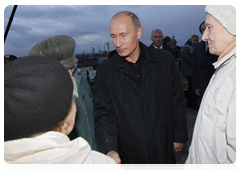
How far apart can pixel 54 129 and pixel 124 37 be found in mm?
1340

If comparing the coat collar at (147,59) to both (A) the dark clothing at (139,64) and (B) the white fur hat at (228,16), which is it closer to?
(A) the dark clothing at (139,64)

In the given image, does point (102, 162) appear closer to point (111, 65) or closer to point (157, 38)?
point (111, 65)

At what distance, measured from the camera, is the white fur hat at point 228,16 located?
114 centimetres

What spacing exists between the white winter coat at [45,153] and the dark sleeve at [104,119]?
2.81 feet

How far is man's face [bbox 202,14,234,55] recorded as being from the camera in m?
1.21

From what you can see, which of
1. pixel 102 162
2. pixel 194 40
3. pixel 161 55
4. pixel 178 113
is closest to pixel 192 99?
pixel 194 40

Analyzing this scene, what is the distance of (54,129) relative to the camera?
2.71 ft

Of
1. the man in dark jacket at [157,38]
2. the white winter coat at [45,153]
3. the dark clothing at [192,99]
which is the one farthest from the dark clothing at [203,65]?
the white winter coat at [45,153]

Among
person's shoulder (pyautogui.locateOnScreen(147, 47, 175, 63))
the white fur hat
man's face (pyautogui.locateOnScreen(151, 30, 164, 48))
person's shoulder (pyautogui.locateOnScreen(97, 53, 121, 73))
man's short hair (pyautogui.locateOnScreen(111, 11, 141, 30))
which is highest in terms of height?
man's face (pyautogui.locateOnScreen(151, 30, 164, 48))

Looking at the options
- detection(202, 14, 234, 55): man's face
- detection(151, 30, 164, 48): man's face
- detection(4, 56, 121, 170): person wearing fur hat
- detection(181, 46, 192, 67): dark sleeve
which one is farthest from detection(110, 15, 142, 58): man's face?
detection(181, 46, 192, 67): dark sleeve

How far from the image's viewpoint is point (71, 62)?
1901 millimetres

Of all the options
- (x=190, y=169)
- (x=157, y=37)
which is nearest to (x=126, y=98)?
(x=190, y=169)

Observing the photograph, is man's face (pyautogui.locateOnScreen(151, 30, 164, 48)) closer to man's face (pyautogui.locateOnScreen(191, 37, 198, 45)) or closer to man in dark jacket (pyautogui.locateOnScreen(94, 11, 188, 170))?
man's face (pyautogui.locateOnScreen(191, 37, 198, 45))

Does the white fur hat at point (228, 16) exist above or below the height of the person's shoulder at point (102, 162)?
above
